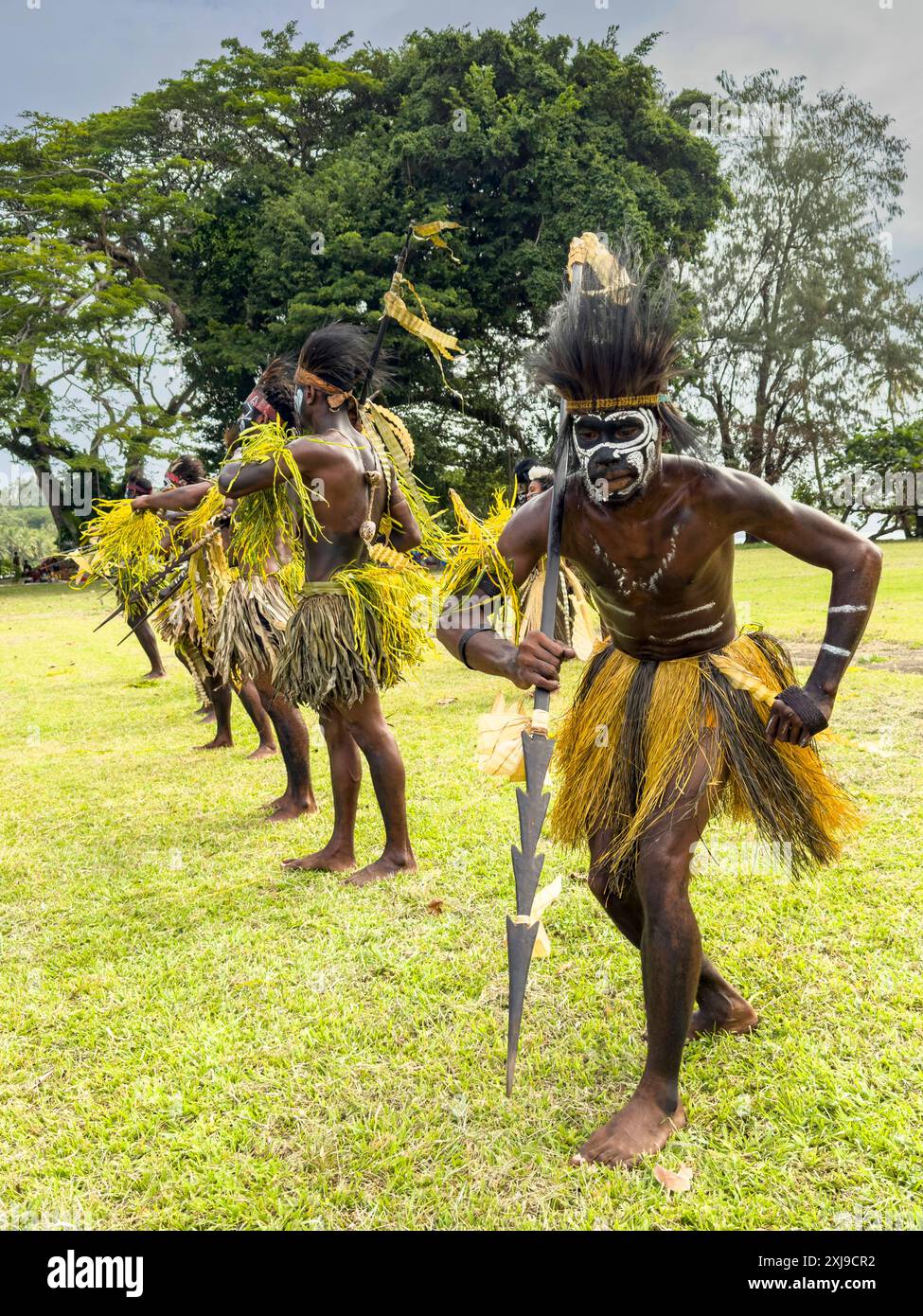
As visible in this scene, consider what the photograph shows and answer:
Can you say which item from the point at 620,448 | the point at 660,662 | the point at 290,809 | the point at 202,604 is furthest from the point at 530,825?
the point at 202,604

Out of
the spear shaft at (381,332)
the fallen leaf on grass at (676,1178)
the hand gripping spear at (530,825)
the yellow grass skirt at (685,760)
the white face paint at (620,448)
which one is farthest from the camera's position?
the spear shaft at (381,332)

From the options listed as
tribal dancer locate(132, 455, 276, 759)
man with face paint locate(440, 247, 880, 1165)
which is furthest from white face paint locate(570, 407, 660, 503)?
tribal dancer locate(132, 455, 276, 759)

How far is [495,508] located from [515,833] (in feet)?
5.11

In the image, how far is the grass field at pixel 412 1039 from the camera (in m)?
2.06

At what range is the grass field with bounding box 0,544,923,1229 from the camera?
206 centimetres

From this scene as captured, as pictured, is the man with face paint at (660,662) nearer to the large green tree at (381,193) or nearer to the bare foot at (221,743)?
the bare foot at (221,743)

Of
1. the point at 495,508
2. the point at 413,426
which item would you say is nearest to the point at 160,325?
the point at 413,426

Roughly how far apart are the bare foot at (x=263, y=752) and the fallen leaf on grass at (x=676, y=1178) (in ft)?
15.0

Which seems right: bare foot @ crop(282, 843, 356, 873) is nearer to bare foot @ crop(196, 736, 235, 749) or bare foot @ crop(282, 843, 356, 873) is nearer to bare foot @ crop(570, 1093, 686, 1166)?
bare foot @ crop(570, 1093, 686, 1166)

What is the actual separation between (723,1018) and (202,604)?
4.41 m

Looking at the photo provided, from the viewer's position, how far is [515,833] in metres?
4.34

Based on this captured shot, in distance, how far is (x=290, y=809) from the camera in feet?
16.2

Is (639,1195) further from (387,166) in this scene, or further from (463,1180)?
(387,166)

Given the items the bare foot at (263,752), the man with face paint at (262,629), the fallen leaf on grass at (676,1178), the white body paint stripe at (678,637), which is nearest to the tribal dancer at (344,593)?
the man with face paint at (262,629)
